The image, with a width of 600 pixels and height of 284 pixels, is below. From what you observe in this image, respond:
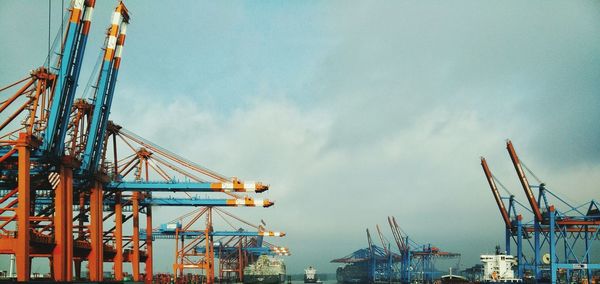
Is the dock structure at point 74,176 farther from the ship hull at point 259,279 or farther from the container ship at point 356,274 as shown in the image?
the container ship at point 356,274

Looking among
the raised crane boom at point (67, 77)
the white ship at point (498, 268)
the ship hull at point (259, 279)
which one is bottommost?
the ship hull at point (259, 279)

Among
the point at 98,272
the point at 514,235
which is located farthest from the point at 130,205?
the point at 514,235

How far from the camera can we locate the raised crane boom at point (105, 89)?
50.0m

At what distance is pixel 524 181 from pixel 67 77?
51.5m

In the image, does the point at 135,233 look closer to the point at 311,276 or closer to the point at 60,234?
the point at 60,234

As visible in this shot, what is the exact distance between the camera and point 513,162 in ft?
228

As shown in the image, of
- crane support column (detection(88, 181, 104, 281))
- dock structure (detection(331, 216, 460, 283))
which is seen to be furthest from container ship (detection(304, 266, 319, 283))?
crane support column (detection(88, 181, 104, 281))

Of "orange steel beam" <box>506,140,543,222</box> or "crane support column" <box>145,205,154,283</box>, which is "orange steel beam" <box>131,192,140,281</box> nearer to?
"crane support column" <box>145,205,154,283</box>

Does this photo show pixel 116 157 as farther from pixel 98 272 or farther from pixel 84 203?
pixel 98 272

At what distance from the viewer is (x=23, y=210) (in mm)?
34344

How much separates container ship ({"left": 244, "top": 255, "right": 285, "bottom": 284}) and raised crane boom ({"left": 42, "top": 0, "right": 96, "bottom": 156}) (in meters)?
67.3

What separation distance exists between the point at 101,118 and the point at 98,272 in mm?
13432

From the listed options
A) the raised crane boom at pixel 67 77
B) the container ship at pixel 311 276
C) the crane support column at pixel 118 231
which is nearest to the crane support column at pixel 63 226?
the raised crane boom at pixel 67 77

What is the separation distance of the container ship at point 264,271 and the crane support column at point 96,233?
182 ft
